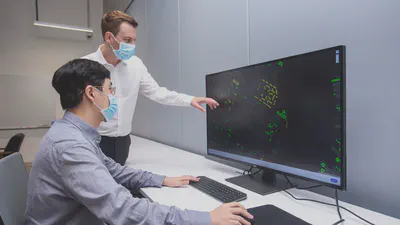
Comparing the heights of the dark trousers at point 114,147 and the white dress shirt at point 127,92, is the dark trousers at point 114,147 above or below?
below

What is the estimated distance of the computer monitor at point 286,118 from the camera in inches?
34.5

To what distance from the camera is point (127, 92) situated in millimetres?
1829

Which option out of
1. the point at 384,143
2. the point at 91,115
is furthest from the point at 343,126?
the point at 91,115

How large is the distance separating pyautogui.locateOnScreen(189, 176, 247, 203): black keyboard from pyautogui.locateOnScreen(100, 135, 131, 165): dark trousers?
733mm

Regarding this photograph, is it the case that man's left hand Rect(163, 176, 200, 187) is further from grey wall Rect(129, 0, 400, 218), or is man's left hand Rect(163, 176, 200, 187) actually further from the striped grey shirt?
grey wall Rect(129, 0, 400, 218)

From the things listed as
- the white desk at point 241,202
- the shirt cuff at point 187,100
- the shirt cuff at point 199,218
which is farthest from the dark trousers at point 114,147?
the shirt cuff at point 199,218

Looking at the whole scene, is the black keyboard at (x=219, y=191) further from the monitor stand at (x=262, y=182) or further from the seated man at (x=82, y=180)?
the seated man at (x=82, y=180)

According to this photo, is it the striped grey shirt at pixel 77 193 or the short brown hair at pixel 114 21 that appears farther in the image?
the short brown hair at pixel 114 21

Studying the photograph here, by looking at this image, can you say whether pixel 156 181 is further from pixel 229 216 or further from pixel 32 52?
pixel 32 52

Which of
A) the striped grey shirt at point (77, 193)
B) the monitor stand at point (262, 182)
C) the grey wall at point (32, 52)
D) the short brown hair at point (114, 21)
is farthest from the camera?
the grey wall at point (32, 52)

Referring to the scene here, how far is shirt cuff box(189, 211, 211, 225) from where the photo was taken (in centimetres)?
78

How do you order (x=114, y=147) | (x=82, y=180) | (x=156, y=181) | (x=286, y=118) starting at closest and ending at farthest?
(x=82, y=180)
(x=286, y=118)
(x=156, y=181)
(x=114, y=147)

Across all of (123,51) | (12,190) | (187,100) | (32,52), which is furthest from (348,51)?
(32,52)

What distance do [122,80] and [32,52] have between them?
346 cm
